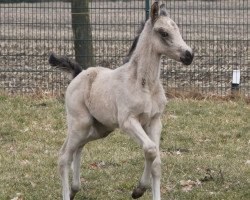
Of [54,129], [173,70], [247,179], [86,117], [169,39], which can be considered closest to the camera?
[169,39]

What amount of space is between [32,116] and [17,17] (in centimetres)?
331

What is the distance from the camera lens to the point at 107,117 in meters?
8.45

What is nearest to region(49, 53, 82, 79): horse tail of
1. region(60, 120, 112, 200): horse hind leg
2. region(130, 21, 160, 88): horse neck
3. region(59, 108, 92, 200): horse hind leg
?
region(59, 108, 92, 200): horse hind leg

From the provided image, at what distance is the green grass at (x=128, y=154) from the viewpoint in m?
9.29

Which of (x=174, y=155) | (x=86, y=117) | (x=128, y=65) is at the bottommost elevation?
(x=174, y=155)

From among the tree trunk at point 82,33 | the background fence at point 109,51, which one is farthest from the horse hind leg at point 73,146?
the tree trunk at point 82,33

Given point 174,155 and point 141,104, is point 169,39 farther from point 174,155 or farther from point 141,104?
point 174,155

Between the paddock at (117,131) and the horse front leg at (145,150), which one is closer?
the horse front leg at (145,150)

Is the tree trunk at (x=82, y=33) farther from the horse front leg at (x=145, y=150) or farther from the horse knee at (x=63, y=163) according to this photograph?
the horse front leg at (x=145, y=150)

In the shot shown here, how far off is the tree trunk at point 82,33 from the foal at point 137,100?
20.4 feet

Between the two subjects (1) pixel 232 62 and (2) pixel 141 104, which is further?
(1) pixel 232 62

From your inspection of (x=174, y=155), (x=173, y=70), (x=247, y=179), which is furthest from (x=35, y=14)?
(x=247, y=179)

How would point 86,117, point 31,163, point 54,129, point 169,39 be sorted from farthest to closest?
point 54,129
point 31,163
point 86,117
point 169,39

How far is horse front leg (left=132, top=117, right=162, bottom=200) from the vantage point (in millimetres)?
8125
